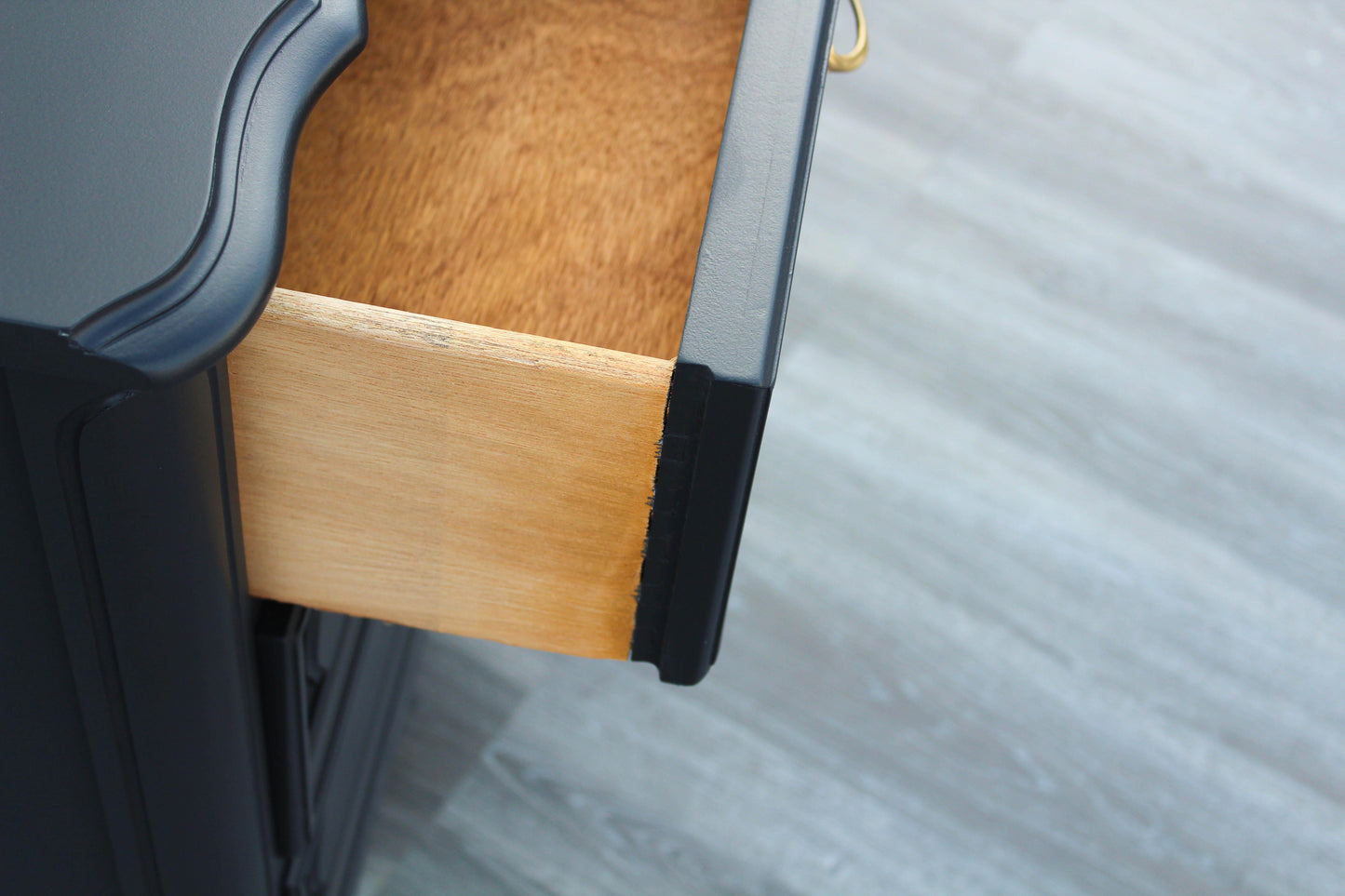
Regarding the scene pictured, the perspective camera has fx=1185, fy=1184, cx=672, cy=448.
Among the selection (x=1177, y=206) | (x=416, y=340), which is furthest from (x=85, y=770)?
(x=1177, y=206)

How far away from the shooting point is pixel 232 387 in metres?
0.35

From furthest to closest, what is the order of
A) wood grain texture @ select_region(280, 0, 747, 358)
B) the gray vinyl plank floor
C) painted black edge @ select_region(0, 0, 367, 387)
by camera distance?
1. the gray vinyl plank floor
2. wood grain texture @ select_region(280, 0, 747, 358)
3. painted black edge @ select_region(0, 0, 367, 387)

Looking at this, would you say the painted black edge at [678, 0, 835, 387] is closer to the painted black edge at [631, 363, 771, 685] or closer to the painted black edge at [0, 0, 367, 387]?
the painted black edge at [631, 363, 771, 685]

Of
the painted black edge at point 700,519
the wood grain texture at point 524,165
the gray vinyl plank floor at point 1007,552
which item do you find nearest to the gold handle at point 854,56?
the wood grain texture at point 524,165

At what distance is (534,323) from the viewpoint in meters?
0.46

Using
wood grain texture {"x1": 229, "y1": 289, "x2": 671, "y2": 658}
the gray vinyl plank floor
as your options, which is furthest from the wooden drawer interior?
the gray vinyl plank floor

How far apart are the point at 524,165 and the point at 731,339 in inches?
7.6

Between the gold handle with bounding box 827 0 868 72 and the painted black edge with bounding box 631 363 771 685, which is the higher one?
the gold handle with bounding box 827 0 868 72

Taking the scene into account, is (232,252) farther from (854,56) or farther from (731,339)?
(854,56)

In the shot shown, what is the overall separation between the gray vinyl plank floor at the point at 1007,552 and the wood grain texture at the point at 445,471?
44cm

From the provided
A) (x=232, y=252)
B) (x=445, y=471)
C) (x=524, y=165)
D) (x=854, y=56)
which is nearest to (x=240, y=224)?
(x=232, y=252)

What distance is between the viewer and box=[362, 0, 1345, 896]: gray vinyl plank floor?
2.74 feet

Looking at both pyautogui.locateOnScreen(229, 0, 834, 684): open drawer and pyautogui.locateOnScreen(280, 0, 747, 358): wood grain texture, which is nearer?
pyautogui.locateOnScreen(229, 0, 834, 684): open drawer

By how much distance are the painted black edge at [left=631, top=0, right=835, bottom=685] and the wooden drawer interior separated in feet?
0.03
